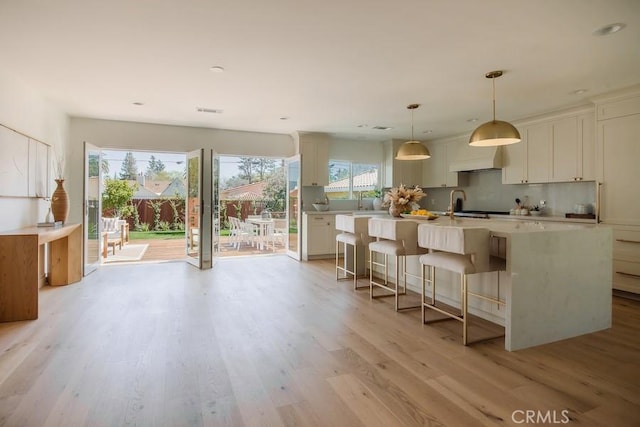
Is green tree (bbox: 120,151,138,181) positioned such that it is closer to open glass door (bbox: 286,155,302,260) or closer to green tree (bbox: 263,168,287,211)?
green tree (bbox: 263,168,287,211)

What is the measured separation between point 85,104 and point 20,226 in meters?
1.84

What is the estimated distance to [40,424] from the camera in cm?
167

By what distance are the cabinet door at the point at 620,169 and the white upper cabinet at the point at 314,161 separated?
4.24 meters

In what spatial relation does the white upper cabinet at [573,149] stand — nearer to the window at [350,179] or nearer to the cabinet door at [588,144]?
the cabinet door at [588,144]

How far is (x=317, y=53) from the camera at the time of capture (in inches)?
123

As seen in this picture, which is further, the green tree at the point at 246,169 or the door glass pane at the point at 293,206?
the green tree at the point at 246,169

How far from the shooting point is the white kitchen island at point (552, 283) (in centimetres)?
256

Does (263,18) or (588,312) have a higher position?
(263,18)

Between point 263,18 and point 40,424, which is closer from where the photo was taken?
point 40,424

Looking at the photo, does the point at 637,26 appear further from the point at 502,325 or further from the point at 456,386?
the point at 456,386

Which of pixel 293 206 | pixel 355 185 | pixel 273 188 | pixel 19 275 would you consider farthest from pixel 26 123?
pixel 273 188

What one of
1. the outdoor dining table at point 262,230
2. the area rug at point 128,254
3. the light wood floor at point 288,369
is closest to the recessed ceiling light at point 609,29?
the light wood floor at point 288,369

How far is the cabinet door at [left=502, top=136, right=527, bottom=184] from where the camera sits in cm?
550

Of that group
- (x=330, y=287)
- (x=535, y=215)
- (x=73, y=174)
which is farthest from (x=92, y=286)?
(x=535, y=215)
